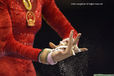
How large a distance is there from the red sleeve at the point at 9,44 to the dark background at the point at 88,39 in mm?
744

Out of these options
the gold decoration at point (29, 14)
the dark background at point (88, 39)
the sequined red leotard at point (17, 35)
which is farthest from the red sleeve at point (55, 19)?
the dark background at point (88, 39)

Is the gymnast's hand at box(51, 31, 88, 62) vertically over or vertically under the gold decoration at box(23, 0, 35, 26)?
under

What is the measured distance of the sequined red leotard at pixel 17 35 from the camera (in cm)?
77

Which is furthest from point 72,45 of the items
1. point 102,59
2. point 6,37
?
point 102,59

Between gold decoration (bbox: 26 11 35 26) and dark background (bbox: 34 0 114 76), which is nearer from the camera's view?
gold decoration (bbox: 26 11 35 26)

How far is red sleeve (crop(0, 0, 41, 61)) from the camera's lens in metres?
0.76

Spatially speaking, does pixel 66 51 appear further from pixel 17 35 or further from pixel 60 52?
pixel 17 35

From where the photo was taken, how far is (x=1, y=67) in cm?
83

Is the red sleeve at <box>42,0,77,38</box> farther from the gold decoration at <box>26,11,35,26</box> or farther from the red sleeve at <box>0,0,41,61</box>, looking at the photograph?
the red sleeve at <box>0,0,41,61</box>

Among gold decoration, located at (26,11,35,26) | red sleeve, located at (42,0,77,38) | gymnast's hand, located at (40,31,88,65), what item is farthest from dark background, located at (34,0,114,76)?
gymnast's hand, located at (40,31,88,65)

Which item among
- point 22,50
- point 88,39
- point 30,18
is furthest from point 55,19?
point 88,39

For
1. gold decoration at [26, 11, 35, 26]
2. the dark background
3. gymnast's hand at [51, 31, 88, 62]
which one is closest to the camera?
gymnast's hand at [51, 31, 88, 62]

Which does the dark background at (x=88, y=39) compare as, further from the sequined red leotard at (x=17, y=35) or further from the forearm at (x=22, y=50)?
the forearm at (x=22, y=50)

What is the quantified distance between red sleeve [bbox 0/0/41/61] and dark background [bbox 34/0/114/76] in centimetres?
74
